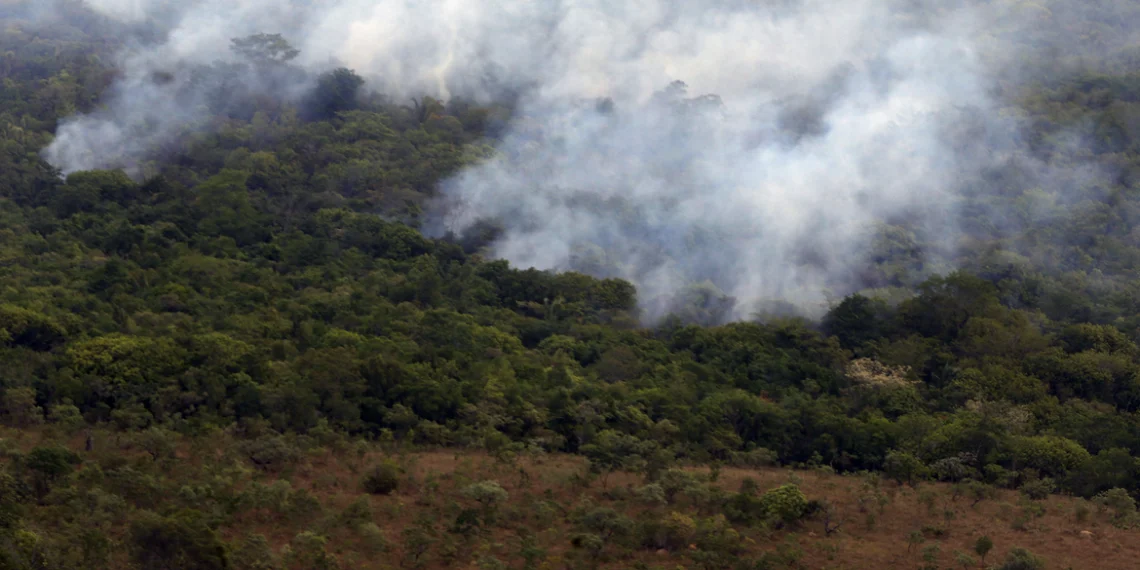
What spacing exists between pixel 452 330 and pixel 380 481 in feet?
29.9

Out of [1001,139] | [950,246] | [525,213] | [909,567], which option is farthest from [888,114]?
[909,567]

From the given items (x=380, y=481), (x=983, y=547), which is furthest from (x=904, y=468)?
(x=380, y=481)

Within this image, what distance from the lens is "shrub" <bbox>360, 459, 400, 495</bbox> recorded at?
21.3 metres

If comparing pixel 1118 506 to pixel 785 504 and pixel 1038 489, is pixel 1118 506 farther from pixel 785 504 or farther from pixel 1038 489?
pixel 785 504

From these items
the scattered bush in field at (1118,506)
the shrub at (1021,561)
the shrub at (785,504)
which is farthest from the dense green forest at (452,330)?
the shrub at (1021,561)

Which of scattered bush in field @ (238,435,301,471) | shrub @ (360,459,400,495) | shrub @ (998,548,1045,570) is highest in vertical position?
scattered bush in field @ (238,435,301,471)

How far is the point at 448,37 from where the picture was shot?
5272cm

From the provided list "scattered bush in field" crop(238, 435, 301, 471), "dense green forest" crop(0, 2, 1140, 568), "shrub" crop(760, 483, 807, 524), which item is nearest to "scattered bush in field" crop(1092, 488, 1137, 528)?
"dense green forest" crop(0, 2, 1140, 568)

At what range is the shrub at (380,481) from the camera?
69.8 ft

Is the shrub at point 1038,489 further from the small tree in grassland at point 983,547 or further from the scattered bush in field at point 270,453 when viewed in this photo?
the scattered bush in field at point 270,453

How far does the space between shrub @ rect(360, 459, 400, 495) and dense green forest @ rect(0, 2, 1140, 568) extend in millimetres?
1882

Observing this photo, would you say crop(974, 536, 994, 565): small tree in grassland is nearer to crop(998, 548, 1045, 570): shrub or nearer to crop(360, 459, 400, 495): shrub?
crop(998, 548, 1045, 570): shrub

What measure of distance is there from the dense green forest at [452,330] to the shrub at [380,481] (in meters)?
1.88

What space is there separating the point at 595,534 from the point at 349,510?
3790 mm
